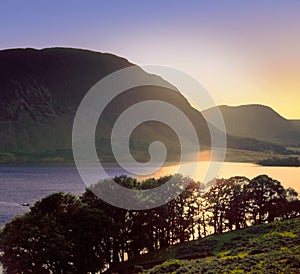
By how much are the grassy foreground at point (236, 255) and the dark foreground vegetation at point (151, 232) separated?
0.18 metres

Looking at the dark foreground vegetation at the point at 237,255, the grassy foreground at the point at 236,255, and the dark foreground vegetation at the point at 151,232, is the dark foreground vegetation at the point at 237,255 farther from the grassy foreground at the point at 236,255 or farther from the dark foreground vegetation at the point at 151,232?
the dark foreground vegetation at the point at 151,232

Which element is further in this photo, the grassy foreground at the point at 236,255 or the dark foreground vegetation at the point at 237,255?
the grassy foreground at the point at 236,255

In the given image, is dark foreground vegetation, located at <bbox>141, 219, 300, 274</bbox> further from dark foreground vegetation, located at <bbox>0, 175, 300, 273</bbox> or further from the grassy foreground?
dark foreground vegetation, located at <bbox>0, 175, 300, 273</bbox>

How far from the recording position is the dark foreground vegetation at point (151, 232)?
6065 centimetres

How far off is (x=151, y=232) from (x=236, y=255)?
36.7m

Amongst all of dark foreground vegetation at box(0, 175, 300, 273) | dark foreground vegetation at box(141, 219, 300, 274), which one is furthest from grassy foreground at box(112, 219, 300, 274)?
dark foreground vegetation at box(0, 175, 300, 273)

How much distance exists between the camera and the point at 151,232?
297ft

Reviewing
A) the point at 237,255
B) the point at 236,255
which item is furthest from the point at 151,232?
the point at 237,255

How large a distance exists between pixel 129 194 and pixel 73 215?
14030mm

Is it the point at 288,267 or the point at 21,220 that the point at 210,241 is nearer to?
the point at 21,220

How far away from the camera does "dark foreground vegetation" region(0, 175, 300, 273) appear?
6065 centimetres

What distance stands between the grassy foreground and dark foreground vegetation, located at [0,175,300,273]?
178mm

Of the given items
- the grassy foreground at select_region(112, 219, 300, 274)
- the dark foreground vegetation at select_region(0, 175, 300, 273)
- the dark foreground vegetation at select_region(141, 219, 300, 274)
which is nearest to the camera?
the dark foreground vegetation at select_region(141, 219, 300, 274)

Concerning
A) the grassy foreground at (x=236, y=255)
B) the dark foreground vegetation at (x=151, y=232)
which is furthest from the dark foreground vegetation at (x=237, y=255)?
the dark foreground vegetation at (x=151, y=232)
